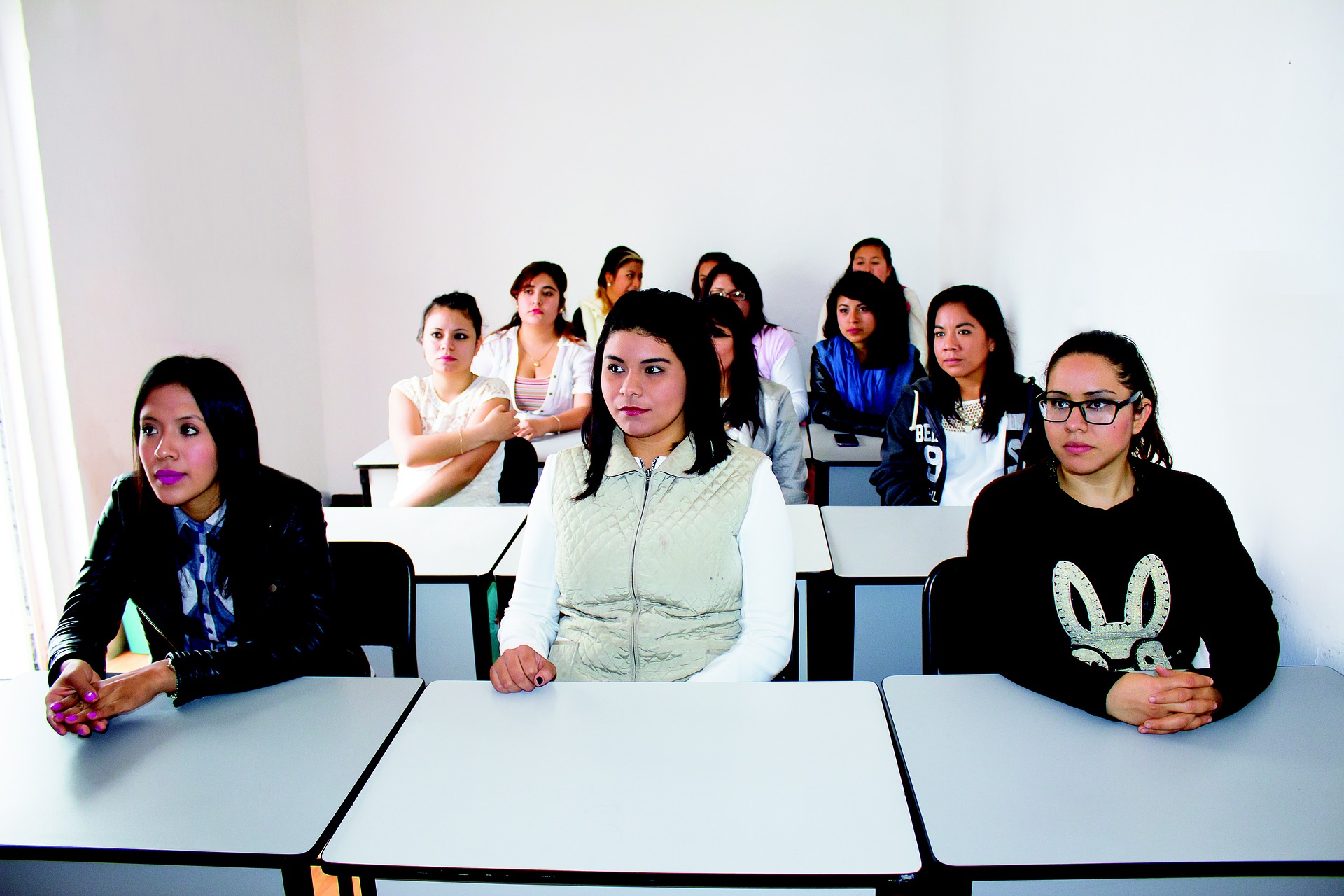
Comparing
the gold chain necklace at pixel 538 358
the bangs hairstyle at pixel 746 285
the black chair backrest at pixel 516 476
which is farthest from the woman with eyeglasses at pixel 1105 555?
the gold chain necklace at pixel 538 358

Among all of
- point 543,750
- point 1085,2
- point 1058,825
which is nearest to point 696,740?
point 543,750

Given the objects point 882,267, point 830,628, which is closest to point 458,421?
point 830,628

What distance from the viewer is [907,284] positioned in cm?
499

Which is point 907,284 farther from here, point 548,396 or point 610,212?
point 548,396

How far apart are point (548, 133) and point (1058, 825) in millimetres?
4657

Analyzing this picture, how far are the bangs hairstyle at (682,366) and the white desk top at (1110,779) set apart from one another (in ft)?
1.77

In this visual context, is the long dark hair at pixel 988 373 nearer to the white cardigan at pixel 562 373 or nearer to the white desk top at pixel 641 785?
the white desk top at pixel 641 785

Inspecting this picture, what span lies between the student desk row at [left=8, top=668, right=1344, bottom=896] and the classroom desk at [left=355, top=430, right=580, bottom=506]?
6.20ft

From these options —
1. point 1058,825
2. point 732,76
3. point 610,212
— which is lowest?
point 1058,825

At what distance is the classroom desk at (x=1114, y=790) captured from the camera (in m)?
0.99

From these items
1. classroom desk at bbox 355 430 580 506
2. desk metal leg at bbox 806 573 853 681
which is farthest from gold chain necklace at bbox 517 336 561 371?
desk metal leg at bbox 806 573 853 681

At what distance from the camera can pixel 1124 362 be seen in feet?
5.01

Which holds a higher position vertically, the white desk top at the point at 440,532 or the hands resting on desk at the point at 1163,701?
the white desk top at the point at 440,532

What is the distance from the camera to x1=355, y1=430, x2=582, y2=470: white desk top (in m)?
3.25
